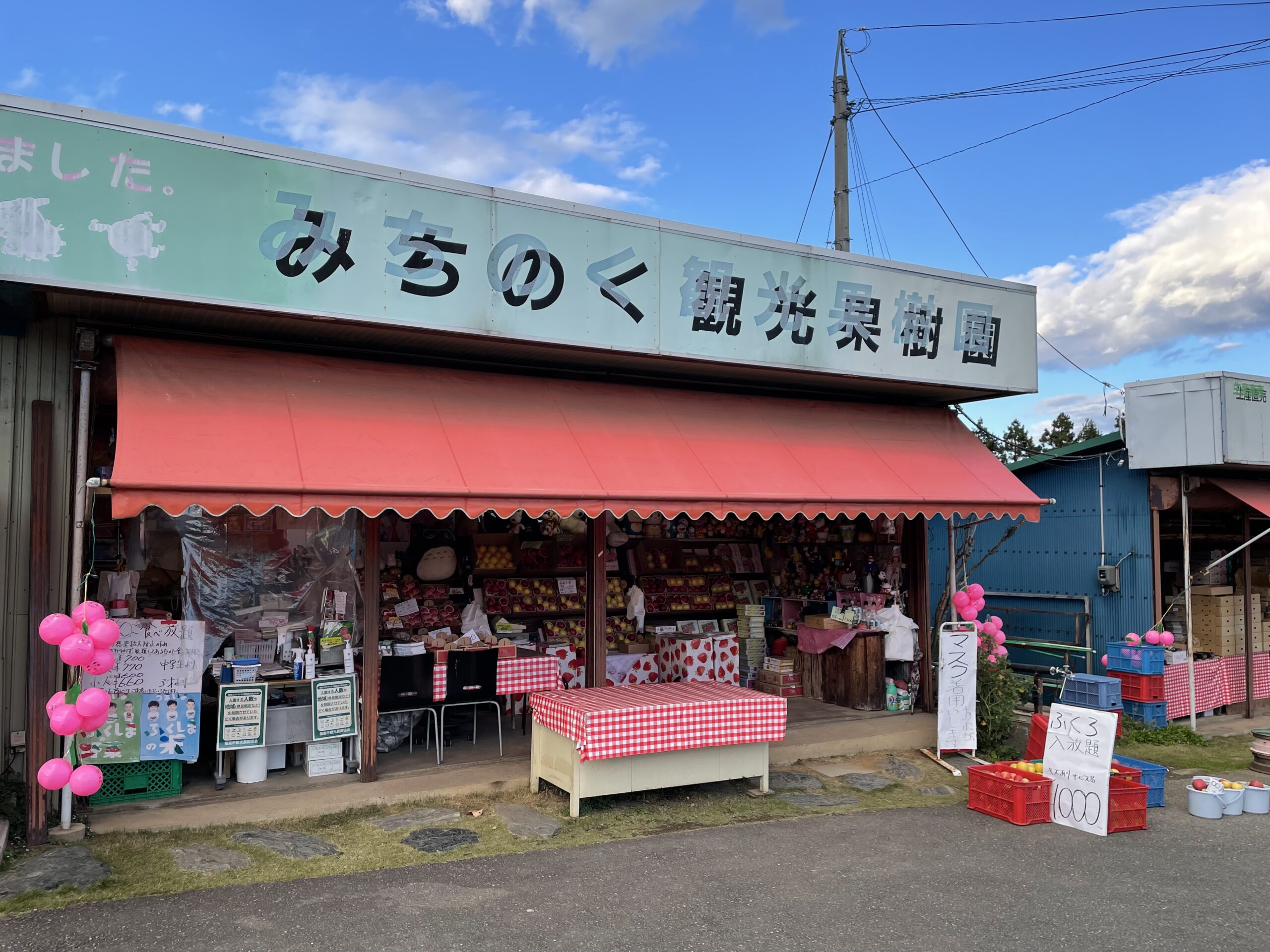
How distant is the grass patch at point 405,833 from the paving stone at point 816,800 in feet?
0.25

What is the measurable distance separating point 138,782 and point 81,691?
148 cm

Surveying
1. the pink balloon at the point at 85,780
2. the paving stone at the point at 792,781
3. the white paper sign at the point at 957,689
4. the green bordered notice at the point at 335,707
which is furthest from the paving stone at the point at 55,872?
the white paper sign at the point at 957,689

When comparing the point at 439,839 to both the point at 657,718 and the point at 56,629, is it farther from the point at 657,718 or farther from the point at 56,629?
the point at 56,629

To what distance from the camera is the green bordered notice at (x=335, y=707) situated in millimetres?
8188

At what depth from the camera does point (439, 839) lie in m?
7.15

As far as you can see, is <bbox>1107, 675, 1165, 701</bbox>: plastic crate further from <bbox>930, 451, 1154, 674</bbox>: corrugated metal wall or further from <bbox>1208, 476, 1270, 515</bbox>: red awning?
<bbox>1208, 476, 1270, 515</bbox>: red awning

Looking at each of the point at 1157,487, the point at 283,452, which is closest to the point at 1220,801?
the point at 1157,487

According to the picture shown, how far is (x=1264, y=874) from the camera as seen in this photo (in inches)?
262

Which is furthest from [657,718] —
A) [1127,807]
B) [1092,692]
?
[1092,692]

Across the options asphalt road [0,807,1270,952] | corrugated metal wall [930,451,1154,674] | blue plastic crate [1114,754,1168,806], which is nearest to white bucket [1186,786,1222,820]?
blue plastic crate [1114,754,1168,806]

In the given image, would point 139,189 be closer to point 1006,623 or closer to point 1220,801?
point 1220,801

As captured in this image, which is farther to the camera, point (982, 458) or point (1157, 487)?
point (1157, 487)

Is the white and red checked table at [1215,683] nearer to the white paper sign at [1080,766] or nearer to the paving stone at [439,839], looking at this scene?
the white paper sign at [1080,766]

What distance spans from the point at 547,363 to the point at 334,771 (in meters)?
4.26
